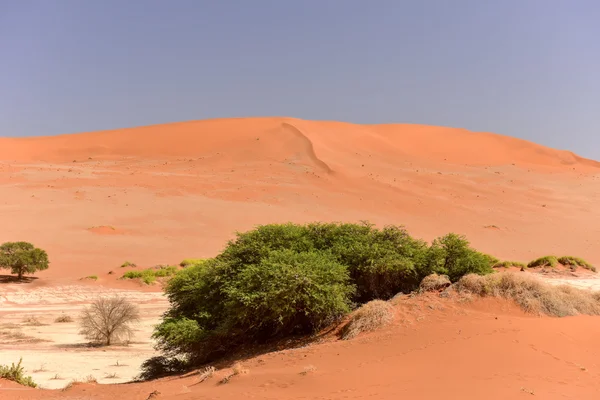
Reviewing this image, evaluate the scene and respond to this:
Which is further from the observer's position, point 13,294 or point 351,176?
point 351,176

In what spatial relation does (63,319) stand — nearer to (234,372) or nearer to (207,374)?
(207,374)

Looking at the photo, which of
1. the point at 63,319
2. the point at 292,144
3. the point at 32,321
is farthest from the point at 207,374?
the point at 292,144

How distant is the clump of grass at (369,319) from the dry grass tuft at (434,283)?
1350 millimetres

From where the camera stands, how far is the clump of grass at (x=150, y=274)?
29.8 m

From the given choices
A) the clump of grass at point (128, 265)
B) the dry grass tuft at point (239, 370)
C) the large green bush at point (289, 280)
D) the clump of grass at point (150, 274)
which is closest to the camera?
the dry grass tuft at point (239, 370)

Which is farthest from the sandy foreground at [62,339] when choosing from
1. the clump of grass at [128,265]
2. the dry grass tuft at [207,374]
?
the clump of grass at [128,265]

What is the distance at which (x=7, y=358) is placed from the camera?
50.3ft

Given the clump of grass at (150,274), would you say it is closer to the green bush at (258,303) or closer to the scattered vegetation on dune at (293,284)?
the scattered vegetation on dune at (293,284)

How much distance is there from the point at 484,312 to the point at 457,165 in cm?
6040

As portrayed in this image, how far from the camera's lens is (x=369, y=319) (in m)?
11.4

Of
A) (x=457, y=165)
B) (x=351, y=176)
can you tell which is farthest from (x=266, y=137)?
(x=457, y=165)

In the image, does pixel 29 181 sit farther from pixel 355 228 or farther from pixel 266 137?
pixel 355 228

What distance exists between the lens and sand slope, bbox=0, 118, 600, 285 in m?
40.4

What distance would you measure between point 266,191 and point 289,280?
135ft
